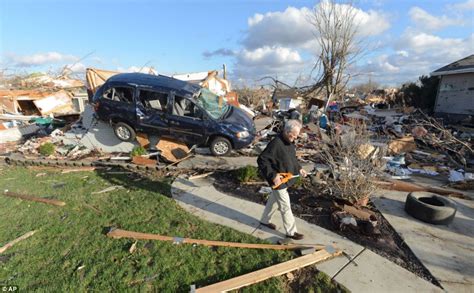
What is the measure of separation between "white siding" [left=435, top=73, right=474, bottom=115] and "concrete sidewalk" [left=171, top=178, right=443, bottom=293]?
15.8m

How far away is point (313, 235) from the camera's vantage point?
451 cm

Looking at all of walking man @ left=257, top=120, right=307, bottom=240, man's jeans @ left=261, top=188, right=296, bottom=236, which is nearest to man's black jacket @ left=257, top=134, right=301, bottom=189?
walking man @ left=257, top=120, right=307, bottom=240

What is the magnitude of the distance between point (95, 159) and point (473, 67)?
62.6ft

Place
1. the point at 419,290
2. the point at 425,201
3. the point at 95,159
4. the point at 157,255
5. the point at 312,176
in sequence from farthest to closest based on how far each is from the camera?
1. the point at 95,159
2. the point at 312,176
3. the point at 425,201
4. the point at 157,255
5. the point at 419,290

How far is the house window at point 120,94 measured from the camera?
876 centimetres

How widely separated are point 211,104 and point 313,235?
5813 millimetres

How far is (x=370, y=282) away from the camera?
136 inches

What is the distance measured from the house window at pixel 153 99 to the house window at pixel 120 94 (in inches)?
16.4

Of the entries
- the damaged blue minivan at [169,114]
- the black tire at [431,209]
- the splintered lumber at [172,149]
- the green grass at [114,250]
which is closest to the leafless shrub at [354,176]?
the black tire at [431,209]

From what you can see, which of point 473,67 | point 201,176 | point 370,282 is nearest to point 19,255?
point 201,176

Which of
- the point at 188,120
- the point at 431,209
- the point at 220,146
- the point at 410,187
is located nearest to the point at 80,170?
the point at 188,120

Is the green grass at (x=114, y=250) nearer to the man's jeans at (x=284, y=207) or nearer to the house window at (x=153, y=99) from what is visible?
the man's jeans at (x=284, y=207)

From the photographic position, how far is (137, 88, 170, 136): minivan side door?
8.55m

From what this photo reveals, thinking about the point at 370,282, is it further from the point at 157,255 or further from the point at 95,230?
the point at 95,230
